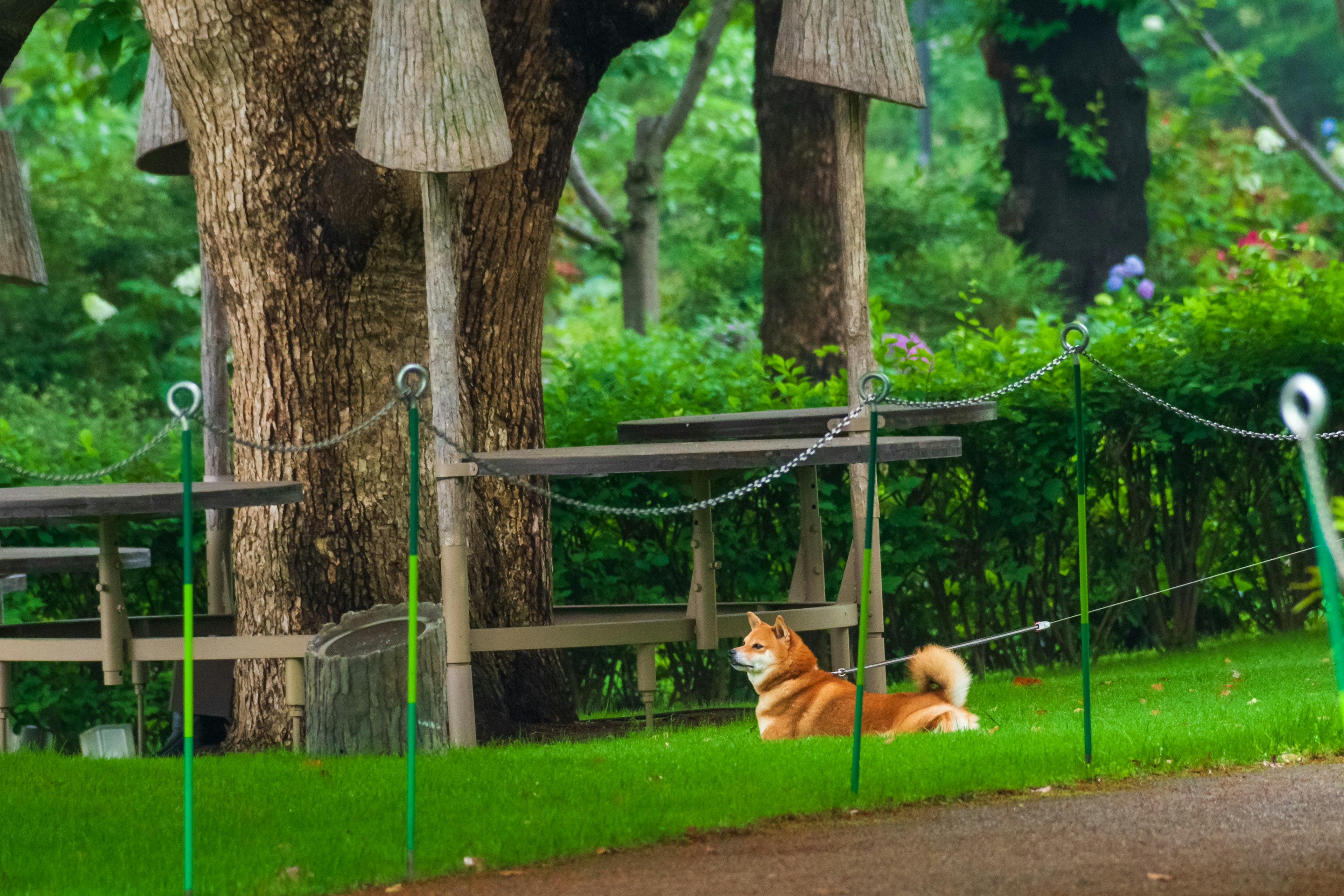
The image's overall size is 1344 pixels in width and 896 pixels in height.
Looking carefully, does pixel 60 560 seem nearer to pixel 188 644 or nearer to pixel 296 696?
pixel 296 696

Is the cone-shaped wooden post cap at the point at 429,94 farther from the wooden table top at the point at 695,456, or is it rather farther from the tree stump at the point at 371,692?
the tree stump at the point at 371,692

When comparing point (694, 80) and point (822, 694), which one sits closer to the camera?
point (822, 694)

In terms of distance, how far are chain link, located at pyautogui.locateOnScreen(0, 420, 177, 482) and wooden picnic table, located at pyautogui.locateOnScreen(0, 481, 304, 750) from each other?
0.10 m

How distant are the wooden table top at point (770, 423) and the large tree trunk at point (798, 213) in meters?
3.86

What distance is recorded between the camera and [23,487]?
7.35 metres

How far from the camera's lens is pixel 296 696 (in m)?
6.71

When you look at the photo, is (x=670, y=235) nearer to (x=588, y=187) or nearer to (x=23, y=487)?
(x=588, y=187)

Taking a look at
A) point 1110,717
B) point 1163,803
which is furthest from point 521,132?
point 1163,803

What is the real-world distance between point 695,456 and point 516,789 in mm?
1425

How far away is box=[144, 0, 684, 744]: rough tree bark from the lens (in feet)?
23.2

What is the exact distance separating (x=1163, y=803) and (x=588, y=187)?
1333 centimetres

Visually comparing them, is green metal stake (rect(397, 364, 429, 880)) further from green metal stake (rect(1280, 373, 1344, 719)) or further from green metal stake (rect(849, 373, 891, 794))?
green metal stake (rect(1280, 373, 1344, 719))

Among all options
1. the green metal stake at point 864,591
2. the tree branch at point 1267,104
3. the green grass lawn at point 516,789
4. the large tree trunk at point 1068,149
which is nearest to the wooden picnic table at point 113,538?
the green grass lawn at point 516,789

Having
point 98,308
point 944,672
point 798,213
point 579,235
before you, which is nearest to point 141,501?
point 944,672
